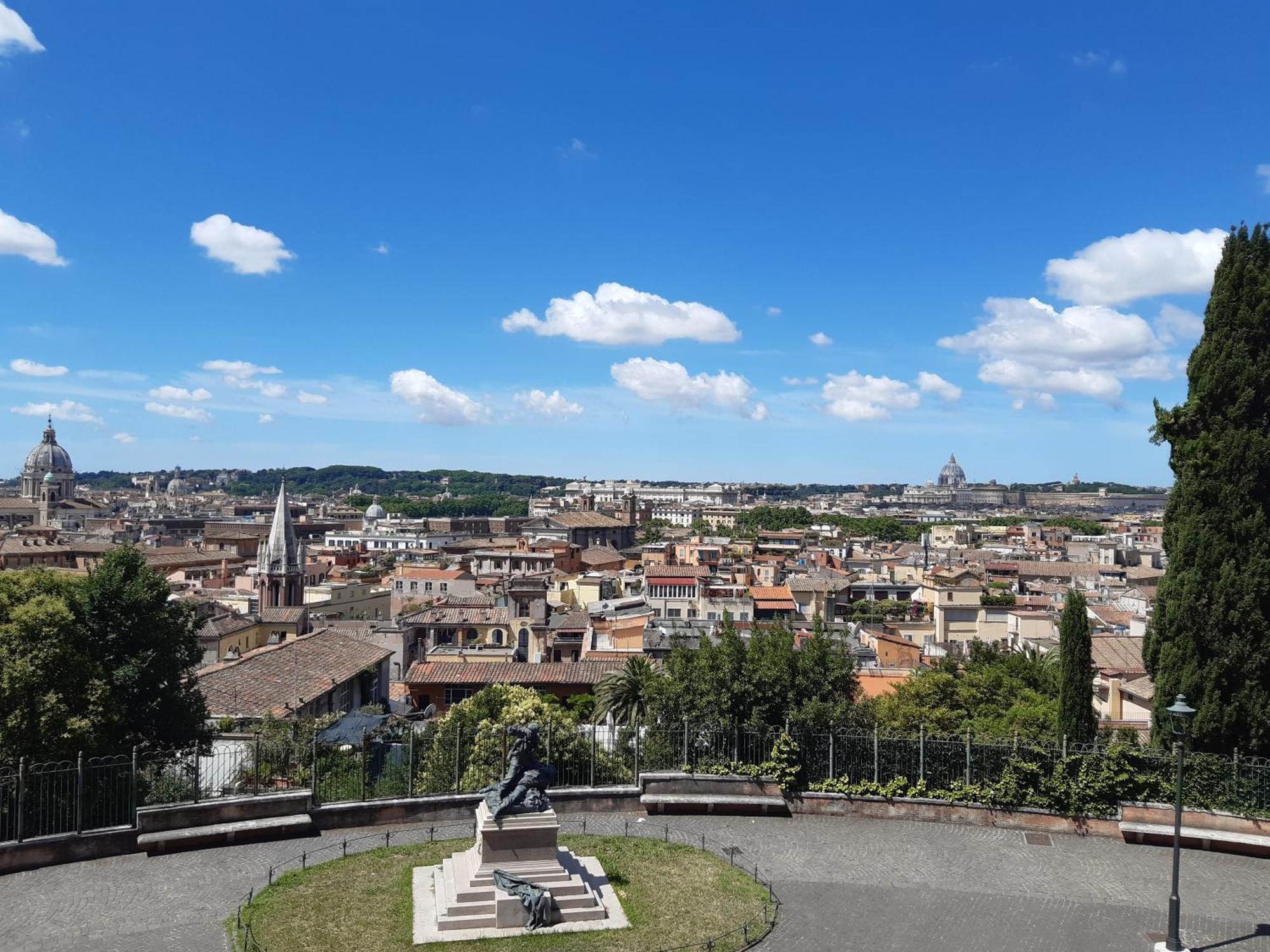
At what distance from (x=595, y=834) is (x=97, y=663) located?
10.4m

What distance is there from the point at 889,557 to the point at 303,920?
3631 inches

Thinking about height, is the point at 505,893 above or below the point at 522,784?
below

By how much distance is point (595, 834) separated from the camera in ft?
47.9

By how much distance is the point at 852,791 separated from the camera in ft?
51.4

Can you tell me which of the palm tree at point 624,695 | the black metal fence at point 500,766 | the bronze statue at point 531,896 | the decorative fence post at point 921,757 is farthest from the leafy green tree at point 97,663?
the decorative fence post at point 921,757

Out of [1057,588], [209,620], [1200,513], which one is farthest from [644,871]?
[1057,588]

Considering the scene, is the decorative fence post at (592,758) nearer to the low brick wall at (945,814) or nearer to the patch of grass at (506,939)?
the patch of grass at (506,939)

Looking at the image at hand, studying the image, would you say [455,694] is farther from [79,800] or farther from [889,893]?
[889,893]

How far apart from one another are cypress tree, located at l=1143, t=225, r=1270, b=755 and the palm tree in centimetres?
1276

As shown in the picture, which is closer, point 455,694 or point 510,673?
point 455,694

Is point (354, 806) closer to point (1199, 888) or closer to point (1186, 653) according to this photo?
point (1199, 888)

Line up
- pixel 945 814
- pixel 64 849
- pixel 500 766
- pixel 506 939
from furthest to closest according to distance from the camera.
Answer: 1. pixel 500 766
2. pixel 945 814
3. pixel 64 849
4. pixel 506 939

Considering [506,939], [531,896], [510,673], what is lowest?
[510,673]

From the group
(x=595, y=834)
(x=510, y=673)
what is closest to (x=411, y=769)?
(x=595, y=834)
